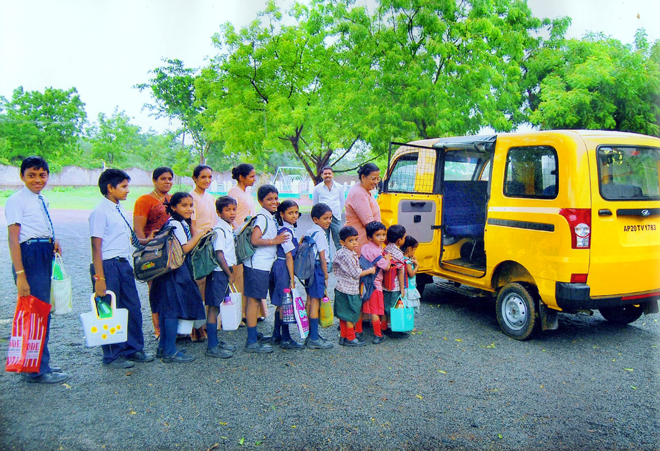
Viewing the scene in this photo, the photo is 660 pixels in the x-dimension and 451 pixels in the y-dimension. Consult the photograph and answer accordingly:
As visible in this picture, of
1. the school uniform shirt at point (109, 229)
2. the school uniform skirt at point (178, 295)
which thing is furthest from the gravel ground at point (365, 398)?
the school uniform shirt at point (109, 229)

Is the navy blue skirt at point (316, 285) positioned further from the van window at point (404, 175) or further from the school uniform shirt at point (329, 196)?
the school uniform shirt at point (329, 196)

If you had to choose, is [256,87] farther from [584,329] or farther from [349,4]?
[584,329]

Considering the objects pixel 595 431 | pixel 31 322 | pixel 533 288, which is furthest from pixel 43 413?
pixel 533 288

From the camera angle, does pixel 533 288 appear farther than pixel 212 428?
Yes

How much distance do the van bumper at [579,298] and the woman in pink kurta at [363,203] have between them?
1964 millimetres

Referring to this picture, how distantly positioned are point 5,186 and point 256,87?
987 centimetres

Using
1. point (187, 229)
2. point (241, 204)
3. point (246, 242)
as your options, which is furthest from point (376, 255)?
point (187, 229)

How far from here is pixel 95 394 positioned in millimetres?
3418

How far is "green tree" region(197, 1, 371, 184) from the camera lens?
15359 millimetres

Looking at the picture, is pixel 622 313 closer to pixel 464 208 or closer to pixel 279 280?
pixel 464 208

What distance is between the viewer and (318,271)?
14.2 feet

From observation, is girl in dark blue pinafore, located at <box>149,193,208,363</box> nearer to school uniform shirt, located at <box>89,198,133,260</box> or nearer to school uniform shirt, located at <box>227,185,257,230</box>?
school uniform shirt, located at <box>89,198,133,260</box>

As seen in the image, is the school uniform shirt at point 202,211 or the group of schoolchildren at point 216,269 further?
the school uniform shirt at point 202,211

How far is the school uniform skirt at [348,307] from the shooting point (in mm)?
4420
